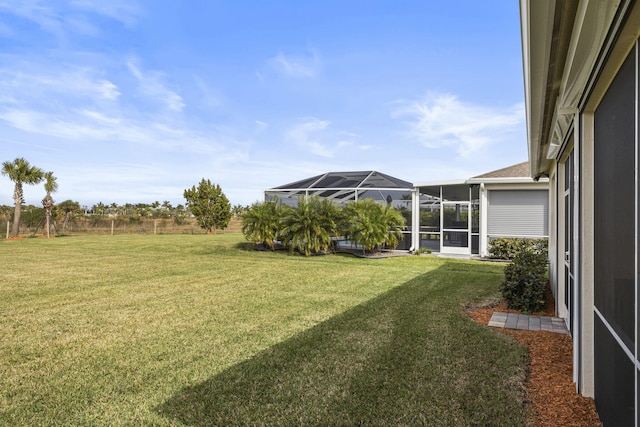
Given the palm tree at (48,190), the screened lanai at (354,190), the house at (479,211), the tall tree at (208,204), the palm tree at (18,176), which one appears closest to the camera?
the house at (479,211)

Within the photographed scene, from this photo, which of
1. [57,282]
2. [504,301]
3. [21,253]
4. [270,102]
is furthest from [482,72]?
[21,253]

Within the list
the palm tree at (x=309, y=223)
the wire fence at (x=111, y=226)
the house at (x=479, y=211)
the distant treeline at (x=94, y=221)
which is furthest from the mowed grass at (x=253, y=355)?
the wire fence at (x=111, y=226)

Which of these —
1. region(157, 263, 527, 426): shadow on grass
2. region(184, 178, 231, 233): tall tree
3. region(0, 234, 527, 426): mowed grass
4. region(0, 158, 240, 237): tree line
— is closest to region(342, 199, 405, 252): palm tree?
region(0, 234, 527, 426): mowed grass

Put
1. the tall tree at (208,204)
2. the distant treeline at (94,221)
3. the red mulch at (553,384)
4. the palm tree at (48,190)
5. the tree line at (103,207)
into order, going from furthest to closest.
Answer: the tall tree at (208,204) → the distant treeline at (94,221) → the palm tree at (48,190) → the tree line at (103,207) → the red mulch at (553,384)

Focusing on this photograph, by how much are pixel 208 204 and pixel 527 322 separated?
25791 mm

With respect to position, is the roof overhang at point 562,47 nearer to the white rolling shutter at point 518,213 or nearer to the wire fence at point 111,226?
the white rolling shutter at point 518,213

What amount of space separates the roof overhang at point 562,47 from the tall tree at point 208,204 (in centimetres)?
2654

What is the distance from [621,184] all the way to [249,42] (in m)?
11.7

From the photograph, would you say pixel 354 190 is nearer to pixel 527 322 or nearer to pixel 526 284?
pixel 526 284

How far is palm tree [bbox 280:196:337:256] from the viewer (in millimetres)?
13461

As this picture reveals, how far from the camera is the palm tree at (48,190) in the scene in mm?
22750

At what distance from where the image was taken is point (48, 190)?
75.5 ft

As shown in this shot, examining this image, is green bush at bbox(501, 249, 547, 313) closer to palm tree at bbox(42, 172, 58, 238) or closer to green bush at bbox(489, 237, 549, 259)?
green bush at bbox(489, 237, 549, 259)

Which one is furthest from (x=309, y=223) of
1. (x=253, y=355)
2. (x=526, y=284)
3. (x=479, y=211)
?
(x=253, y=355)
